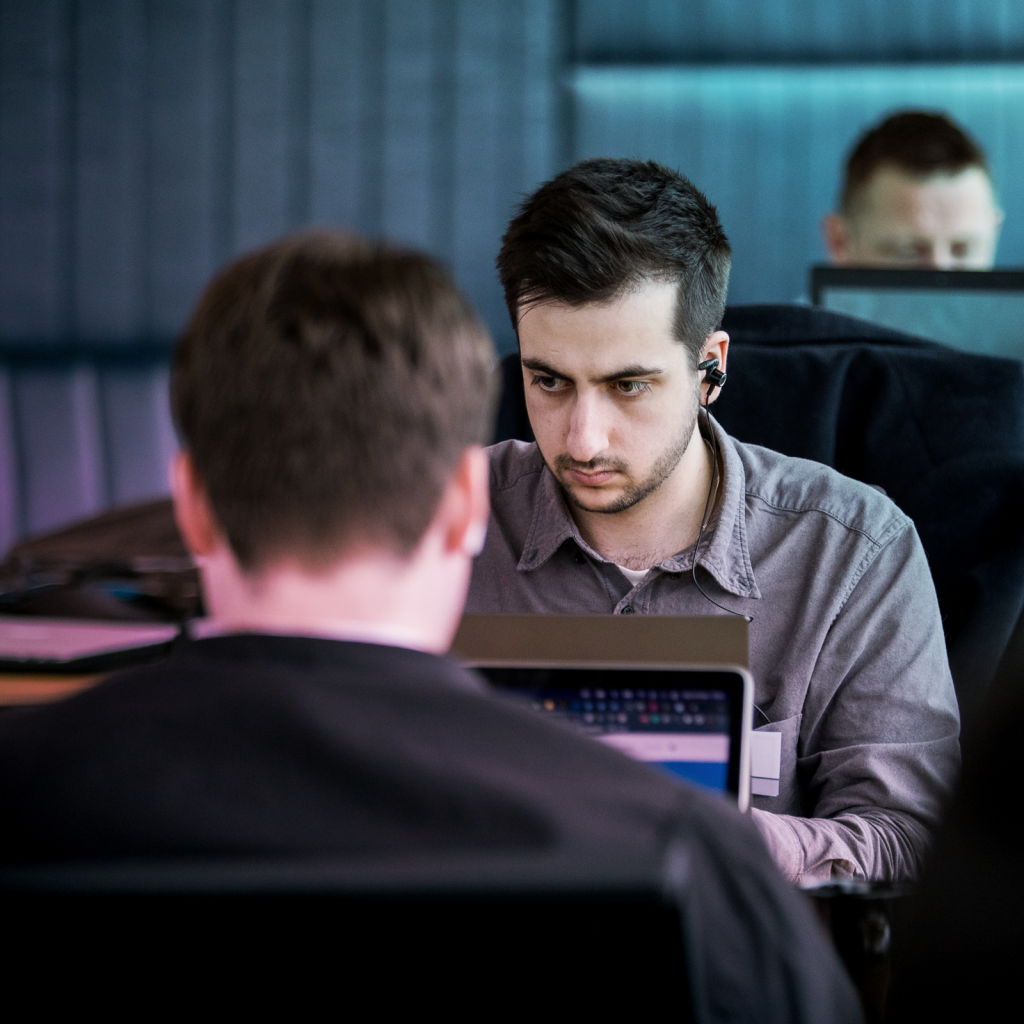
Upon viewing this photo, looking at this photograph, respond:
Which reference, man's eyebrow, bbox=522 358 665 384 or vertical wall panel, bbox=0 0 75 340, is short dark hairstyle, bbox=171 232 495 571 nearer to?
man's eyebrow, bbox=522 358 665 384

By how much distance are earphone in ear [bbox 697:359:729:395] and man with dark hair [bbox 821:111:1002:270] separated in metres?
1.18

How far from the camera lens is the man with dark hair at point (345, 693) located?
52cm

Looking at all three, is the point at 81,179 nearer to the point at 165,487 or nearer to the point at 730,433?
the point at 165,487

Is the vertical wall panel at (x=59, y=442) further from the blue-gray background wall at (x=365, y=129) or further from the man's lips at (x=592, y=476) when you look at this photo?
the man's lips at (x=592, y=476)

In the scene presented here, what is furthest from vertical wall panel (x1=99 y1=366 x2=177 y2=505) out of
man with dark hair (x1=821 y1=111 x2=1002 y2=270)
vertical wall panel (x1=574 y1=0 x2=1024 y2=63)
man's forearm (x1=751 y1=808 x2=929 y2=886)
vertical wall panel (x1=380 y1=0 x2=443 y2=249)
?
man's forearm (x1=751 y1=808 x2=929 y2=886)

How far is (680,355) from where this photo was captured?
132 cm

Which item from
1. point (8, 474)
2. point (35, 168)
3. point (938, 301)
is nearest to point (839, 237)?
point (938, 301)

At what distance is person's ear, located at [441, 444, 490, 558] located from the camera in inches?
26.8

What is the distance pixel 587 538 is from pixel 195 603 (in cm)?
50

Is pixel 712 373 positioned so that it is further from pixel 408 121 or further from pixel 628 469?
pixel 408 121

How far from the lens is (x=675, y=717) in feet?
2.71

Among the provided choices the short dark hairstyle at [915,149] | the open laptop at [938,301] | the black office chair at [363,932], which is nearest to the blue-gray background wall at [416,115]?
the short dark hairstyle at [915,149]

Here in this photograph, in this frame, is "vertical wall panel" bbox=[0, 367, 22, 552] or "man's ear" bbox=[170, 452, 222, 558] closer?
"man's ear" bbox=[170, 452, 222, 558]

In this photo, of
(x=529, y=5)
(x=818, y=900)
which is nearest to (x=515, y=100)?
(x=529, y=5)
